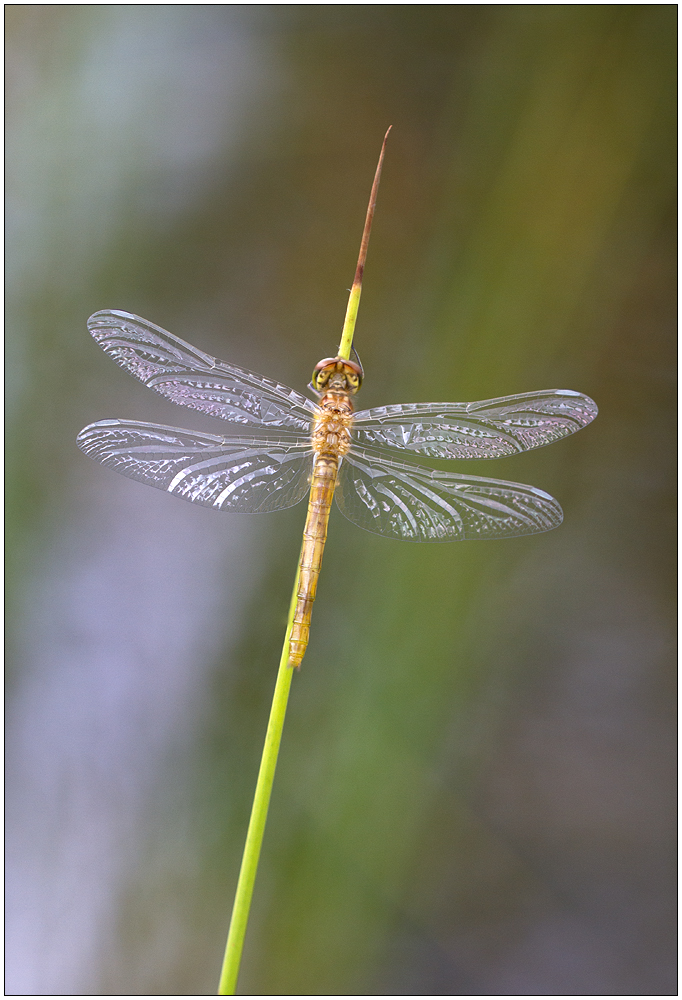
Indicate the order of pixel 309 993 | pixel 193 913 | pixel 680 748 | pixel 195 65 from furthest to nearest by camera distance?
pixel 195 65
pixel 680 748
pixel 193 913
pixel 309 993

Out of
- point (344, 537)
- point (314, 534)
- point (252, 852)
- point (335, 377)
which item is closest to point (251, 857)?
point (252, 852)

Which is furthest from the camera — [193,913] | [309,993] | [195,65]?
[195,65]

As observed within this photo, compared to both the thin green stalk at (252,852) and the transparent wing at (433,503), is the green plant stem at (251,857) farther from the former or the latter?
the transparent wing at (433,503)

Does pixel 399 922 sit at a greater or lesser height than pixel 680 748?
lesser

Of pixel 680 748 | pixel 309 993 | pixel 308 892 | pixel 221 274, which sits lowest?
pixel 309 993

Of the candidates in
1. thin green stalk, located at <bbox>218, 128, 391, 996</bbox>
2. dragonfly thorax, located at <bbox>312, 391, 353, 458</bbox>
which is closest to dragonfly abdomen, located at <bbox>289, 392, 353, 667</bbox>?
dragonfly thorax, located at <bbox>312, 391, 353, 458</bbox>

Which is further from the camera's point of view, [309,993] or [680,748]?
[680,748]

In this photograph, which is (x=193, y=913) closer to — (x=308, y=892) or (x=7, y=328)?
(x=308, y=892)

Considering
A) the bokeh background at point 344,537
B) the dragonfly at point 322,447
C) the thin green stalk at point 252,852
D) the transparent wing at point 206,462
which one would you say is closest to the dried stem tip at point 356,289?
the dragonfly at point 322,447

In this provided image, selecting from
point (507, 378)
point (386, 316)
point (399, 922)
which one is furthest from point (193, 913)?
point (386, 316)
